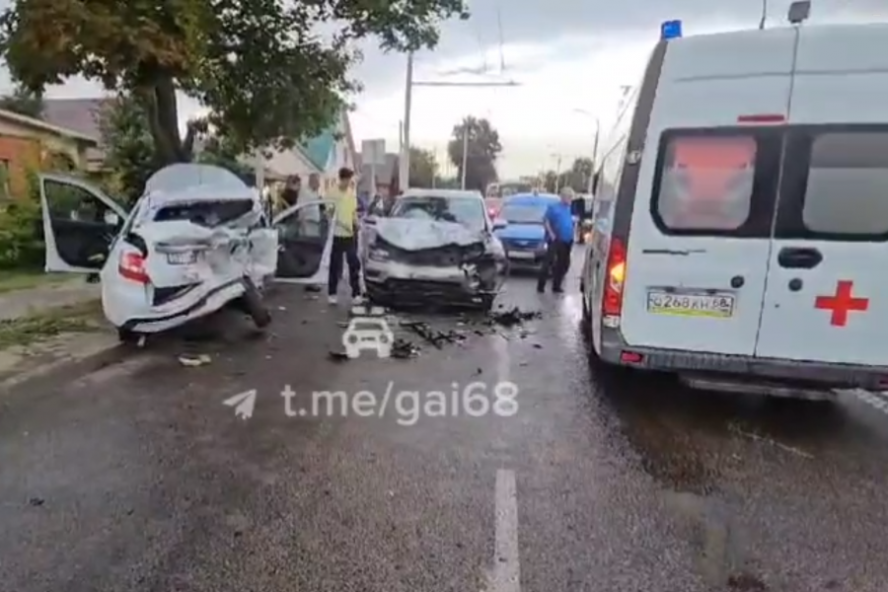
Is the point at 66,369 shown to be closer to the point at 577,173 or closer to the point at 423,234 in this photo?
the point at 423,234

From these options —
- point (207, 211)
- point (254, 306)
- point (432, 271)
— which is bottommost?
point (254, 306)

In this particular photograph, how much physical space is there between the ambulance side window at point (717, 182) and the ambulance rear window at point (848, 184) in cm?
25

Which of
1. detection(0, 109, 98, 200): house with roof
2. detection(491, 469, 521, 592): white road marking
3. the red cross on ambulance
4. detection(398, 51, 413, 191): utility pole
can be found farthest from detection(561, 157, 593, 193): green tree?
detection(491, 469, 521, 592): white road marking

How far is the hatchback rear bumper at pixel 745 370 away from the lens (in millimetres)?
5184

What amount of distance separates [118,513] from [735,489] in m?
3.37

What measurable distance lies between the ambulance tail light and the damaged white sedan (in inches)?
187

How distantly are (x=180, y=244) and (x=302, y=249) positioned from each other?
2222 mm

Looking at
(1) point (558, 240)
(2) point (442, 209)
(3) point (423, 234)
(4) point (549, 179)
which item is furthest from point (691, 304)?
(4) point (549, 179)

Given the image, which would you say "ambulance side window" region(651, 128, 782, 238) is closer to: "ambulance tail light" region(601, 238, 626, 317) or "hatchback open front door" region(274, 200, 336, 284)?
"ambulance tail light" region(601, 238, 626, 317)

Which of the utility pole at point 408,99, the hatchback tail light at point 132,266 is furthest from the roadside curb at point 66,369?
the utility pole at point 408,99

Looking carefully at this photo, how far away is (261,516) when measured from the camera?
3922 mm

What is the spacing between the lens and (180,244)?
7.44 m

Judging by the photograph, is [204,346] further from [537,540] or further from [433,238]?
[537,540]

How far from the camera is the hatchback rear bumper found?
518 centimetres
